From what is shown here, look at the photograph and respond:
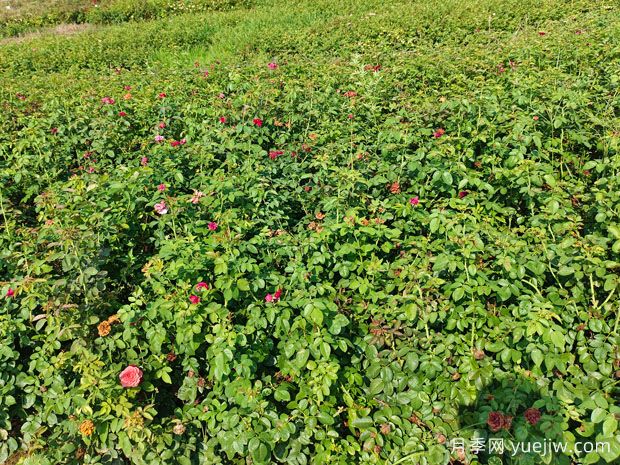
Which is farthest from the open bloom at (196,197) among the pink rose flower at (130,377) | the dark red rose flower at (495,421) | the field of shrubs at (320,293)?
the dark red rose flower at (495,421)

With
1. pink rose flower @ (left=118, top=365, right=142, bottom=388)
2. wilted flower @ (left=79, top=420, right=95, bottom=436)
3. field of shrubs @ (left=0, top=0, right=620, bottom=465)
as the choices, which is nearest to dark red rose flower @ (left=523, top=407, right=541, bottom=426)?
field of shrubs @ (left=0, top=0, right=620, bottom=465)

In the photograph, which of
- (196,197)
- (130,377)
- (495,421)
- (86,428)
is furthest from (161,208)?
(495,421)

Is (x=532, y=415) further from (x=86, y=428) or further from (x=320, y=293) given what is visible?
(x=86, y=428)

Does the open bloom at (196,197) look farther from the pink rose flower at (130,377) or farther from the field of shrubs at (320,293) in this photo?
the pink rose flower at (130,377)

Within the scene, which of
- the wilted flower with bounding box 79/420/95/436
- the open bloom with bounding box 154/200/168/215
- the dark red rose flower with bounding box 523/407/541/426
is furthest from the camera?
the open bloom with bounding box 154/200/168/215

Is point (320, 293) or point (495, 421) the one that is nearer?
point (495, 421)

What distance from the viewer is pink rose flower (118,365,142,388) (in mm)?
1901

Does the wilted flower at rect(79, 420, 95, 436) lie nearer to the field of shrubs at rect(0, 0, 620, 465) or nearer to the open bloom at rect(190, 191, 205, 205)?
the field of shrubs at rect(0, 0, 620, 465)

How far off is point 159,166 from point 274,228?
929 millimetres

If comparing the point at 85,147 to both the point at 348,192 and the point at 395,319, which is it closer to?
the point at 348,192

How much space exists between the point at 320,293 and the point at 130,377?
86cm

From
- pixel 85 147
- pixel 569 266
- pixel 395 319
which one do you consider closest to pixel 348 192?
pixel 395 319

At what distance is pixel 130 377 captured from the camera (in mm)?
1912

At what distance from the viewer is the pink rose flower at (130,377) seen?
6.24ft
